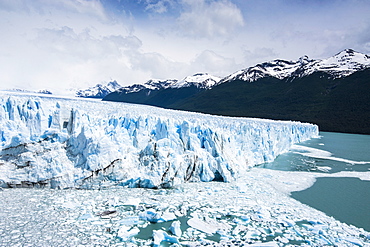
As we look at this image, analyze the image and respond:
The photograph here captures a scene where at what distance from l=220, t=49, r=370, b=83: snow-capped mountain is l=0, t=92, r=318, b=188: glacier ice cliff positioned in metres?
62.9

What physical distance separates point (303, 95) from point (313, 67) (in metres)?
21.8

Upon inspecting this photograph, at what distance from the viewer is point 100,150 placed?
314 inches

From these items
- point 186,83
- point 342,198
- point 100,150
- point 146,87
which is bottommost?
point 342,198

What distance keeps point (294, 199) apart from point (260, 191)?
1100 mm

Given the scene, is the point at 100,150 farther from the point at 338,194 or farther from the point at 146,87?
the point at 146,87

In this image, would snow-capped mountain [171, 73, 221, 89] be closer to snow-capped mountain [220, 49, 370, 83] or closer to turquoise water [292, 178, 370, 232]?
snow-capped mountain [220, 49, 370, 83]

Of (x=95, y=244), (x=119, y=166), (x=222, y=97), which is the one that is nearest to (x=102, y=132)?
(x=119, y=166)

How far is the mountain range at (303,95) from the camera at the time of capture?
43.0 meters

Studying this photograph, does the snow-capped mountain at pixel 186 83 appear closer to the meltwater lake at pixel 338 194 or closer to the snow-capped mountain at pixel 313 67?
the snow-capped mountain at pixel 313 67

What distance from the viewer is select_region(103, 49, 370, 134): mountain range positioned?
141 ft

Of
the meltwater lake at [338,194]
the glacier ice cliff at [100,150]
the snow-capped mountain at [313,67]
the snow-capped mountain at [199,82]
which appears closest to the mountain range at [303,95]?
the snow-capped mountain at [313,67]

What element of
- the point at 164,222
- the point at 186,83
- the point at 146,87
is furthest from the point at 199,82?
the point at 164,222

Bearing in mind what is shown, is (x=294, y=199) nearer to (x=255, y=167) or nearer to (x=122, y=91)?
(x=255, y=167)

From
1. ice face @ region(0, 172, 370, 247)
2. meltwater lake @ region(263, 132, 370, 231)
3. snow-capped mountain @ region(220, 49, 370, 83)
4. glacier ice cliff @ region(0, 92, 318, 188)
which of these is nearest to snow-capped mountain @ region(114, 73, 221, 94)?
snow-capped mountain @ region(220, 49, 370, 83)
